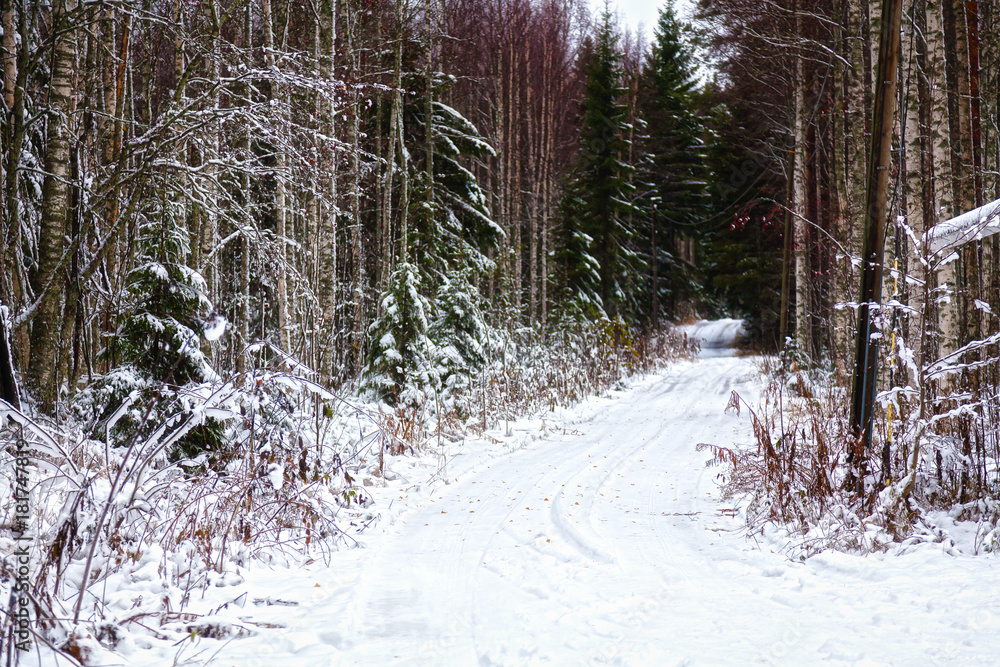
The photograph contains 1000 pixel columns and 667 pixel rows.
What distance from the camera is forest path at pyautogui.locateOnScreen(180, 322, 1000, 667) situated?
2631 millimetres

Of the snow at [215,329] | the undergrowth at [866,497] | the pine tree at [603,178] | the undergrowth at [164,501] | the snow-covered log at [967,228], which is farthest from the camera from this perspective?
the pine tree at [603,178]

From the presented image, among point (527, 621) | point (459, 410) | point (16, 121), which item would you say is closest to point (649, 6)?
point (459, 410)

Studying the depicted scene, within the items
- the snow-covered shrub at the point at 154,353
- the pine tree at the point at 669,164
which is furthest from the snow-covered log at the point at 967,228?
the pine tree at the point at 669,164

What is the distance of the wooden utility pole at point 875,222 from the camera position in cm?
461

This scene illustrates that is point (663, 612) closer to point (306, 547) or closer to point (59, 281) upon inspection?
point (306, 547)

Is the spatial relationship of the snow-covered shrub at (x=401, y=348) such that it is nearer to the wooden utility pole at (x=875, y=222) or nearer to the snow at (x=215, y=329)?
the wooden utility pole at (x=875, y=222)

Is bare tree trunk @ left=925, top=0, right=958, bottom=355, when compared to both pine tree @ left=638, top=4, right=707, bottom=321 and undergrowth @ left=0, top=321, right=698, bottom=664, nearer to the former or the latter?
undergrowth @ left=0, top=321, right=698, bottom=664

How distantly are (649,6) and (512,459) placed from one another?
3414 centimetres

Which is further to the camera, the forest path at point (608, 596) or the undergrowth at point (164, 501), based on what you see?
the undergrowth at point (164, 501)

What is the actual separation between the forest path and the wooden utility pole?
135 cm

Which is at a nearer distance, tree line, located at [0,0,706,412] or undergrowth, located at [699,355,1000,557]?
undergrowth, located at [699,355,1000,557]

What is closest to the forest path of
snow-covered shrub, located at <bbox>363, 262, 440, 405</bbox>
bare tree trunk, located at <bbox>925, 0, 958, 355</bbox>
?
snow-covered shrub, located at <bbox>363, 262, 440, 405</bbox>

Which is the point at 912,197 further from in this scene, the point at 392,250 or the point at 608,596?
the point at 392,250

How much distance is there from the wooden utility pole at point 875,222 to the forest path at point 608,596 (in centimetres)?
135
